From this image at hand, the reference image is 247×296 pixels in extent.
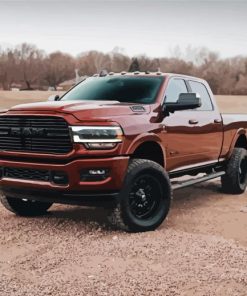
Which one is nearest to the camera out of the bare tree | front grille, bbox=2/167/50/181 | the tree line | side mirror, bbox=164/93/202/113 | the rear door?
front grille, bbox=2/167/50/181

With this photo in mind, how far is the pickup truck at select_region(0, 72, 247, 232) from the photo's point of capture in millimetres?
5672

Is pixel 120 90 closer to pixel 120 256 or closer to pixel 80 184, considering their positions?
pixel 80 184

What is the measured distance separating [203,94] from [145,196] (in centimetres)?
270

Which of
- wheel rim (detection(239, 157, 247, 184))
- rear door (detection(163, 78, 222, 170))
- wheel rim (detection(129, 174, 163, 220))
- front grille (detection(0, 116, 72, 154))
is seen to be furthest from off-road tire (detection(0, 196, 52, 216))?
wheel rim (detection(239, 157, 247, 184))

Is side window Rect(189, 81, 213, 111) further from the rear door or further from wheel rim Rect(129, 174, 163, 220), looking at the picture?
wheel rim Rect(129, 174, 163, 220)

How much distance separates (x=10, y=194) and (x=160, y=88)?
233 centimetres

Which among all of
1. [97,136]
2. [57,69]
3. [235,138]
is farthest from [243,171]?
[57,69]

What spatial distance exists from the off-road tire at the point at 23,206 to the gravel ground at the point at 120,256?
13 cm

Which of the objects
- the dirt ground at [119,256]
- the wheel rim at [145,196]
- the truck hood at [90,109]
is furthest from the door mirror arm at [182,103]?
the dirt ground at [119,256]

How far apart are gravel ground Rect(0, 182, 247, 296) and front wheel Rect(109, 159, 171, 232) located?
15 centimetres

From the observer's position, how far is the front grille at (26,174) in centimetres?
587

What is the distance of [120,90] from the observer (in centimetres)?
708

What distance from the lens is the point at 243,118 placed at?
361 inches

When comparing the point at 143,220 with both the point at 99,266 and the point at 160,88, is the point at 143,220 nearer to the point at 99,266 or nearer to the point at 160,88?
the point at 99,266
